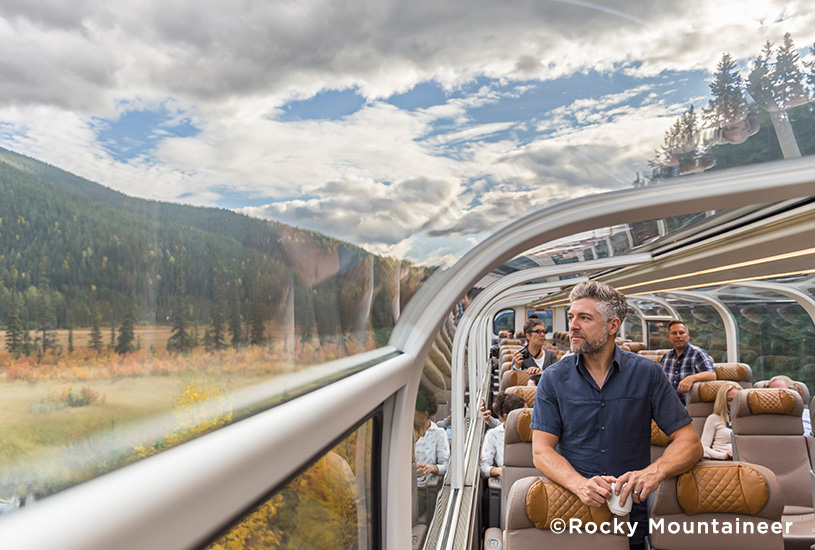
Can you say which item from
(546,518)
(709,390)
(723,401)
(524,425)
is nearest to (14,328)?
(546,518)

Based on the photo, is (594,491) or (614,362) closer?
(594,491)

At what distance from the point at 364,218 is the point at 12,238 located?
35.1 inches

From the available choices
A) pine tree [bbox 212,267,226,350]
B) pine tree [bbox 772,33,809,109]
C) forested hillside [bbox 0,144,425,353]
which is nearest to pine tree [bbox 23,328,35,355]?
forested hillside [bbox 0,144,425,353]

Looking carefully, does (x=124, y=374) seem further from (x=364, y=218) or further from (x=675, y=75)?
(x=675, y=75)

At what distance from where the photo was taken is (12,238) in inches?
15.0

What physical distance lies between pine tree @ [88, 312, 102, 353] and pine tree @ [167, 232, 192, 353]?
0.11 m

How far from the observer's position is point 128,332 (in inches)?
20.6

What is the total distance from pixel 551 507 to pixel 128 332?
1.91 metres

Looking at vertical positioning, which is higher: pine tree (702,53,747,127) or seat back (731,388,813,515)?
pine tree (702,53,747,127)

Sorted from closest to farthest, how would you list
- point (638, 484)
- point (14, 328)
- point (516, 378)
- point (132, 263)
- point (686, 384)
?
1. point (14, 328)
2. point (132, 263)
3. point (638, 484)
4. point (686, 384)
5. point (516, 378)

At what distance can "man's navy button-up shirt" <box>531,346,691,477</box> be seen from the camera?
2.41 metres

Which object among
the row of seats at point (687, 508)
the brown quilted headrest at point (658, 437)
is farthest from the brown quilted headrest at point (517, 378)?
the row of seats at point (687, 508)

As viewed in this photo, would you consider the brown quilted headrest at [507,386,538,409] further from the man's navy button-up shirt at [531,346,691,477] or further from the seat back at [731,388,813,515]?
the man's navy button-up shirt at [531,346,691,477]

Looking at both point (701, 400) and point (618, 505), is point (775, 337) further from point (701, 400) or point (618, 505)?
point (618, 505)
